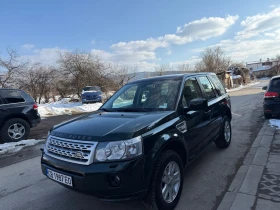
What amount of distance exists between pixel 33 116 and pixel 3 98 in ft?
3.41

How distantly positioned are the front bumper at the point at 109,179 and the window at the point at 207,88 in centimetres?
252

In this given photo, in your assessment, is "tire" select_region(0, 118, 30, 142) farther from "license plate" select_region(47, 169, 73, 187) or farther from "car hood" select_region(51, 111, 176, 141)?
"license plate" select_region(47, 169, 73, 187)

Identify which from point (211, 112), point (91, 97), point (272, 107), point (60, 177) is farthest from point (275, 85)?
point (91, 97)

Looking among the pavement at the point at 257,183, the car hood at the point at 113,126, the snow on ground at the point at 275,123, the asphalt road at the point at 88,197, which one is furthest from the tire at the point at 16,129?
the snow on ground at the point at 275,123

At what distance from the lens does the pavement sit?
2875mm

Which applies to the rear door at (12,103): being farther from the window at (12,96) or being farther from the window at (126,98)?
the window at (126,98)

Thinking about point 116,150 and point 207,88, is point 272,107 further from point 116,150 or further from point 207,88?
point 116,150

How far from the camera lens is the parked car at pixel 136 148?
7.66 ft

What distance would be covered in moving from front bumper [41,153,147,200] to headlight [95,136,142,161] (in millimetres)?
63

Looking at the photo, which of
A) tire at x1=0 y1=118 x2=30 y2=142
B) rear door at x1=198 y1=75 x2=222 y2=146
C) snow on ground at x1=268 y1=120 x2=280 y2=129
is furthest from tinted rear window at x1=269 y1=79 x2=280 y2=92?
tire at x1=0 y1=118 x2=30 y2=142

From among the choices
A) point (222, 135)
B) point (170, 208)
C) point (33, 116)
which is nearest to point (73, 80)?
point (33, 116)

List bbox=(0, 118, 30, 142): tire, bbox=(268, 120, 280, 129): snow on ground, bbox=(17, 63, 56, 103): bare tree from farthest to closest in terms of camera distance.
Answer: bbox=(17, 63, 56, 103): bare tree
bbox=(268, 120, 280, 129): snow on ground
bbox=(0, 118, 30, 142): tire

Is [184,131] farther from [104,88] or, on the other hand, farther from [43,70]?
[43,70]

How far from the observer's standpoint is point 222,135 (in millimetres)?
5066
